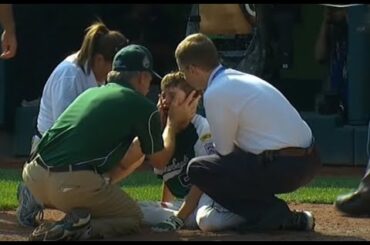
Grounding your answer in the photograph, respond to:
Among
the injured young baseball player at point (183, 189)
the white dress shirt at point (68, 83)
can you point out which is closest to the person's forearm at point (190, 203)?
the injured young baseball player at point (183, 189)

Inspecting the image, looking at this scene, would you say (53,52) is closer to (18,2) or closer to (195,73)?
(18,2)

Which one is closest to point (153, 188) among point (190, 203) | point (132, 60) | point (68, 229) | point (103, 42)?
point (190, 203)

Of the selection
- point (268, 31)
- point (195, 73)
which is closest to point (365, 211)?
point (195, 73)

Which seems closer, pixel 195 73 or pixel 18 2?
pixel 195 73

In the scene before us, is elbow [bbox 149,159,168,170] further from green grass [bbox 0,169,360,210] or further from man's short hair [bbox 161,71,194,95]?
green grass [bbox 0,169,360,210]

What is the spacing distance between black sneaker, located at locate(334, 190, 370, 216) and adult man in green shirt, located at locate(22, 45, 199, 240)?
161 cm

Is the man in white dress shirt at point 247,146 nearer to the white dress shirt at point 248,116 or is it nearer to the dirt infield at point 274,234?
the white dress shirt at point 248,116

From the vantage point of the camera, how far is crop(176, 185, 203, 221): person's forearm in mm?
6910

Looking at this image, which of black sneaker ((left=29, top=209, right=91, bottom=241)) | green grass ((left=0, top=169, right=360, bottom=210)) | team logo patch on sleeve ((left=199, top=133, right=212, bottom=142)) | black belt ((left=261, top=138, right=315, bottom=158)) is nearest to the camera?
black sneaker ((left=29, top=209, right=91, bottom=241))

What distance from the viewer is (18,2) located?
13.1 metres

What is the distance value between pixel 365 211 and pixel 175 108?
Result: 1.55 meters

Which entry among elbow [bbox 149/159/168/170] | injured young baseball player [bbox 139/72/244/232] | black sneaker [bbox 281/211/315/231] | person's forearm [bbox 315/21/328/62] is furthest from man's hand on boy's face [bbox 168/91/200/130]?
person's forearm [bbox 315/21/328/62]

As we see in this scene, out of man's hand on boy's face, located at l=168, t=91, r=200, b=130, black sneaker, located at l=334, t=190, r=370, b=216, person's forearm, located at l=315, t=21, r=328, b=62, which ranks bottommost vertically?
person's forearm, located at l=315, t=21, r=328, b=62

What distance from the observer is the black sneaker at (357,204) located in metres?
7.55
